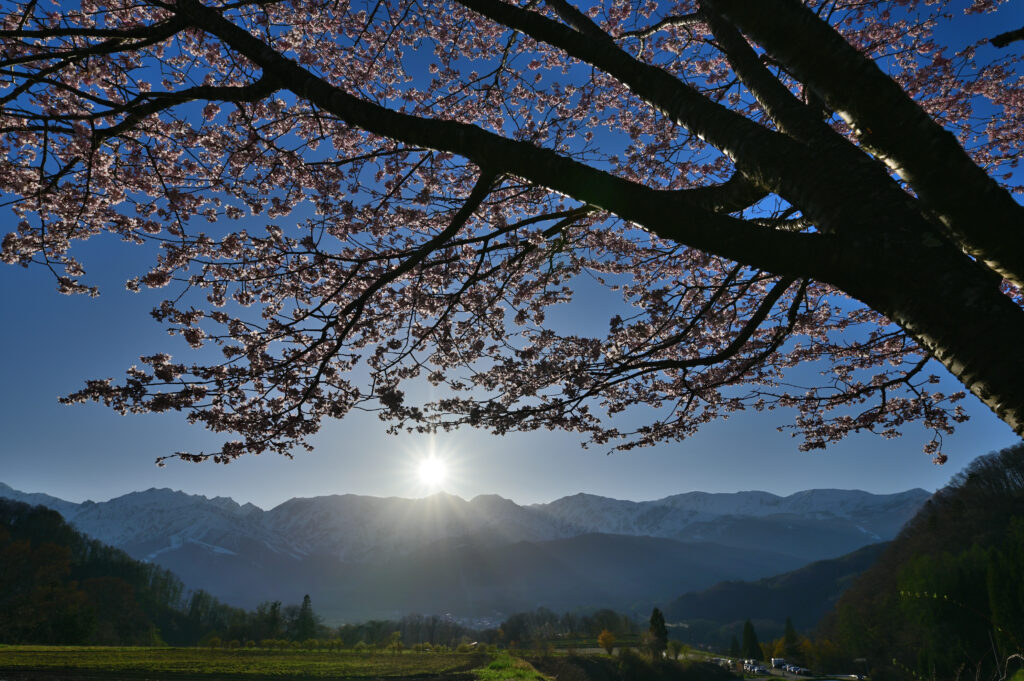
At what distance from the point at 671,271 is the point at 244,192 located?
7970 mm

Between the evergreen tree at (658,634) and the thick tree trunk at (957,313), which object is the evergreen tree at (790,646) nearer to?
the evergreen tree at (658,634)

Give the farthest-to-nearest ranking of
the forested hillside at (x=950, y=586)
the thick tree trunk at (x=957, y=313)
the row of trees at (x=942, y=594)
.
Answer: the row of trees at (x=942, y=594)
the forested hillside at (x=950, y=586)
the thick tree trunk at (x=957, y=313)

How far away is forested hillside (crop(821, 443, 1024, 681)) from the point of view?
38500mm

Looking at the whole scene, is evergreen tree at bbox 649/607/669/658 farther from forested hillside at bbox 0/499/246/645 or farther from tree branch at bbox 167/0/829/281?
tree branch at bbox 167/0/829/281

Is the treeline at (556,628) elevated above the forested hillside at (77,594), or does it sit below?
below

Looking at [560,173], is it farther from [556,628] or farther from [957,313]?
[556,628]

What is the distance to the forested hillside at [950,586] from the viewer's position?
126ft

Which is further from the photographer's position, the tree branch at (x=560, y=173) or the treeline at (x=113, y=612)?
the treeline at (x=113, y=612)

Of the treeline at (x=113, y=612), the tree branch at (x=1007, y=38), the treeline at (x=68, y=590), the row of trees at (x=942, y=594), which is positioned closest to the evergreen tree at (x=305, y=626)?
the treeline at (x=113, y=612)

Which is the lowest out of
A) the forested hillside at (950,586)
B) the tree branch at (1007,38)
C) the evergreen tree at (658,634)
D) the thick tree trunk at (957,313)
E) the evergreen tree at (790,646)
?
the evergreen tree at (790,646)

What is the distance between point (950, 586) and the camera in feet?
156

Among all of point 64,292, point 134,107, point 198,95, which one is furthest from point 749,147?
point 64,292

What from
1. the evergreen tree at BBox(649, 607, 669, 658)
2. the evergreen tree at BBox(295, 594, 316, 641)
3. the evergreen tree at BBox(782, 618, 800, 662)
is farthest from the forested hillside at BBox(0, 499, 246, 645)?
the evergreen tree at BBox(782, 618, 800, 662)

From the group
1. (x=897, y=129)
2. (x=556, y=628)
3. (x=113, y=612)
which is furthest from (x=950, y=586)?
(x=556, y=628)
